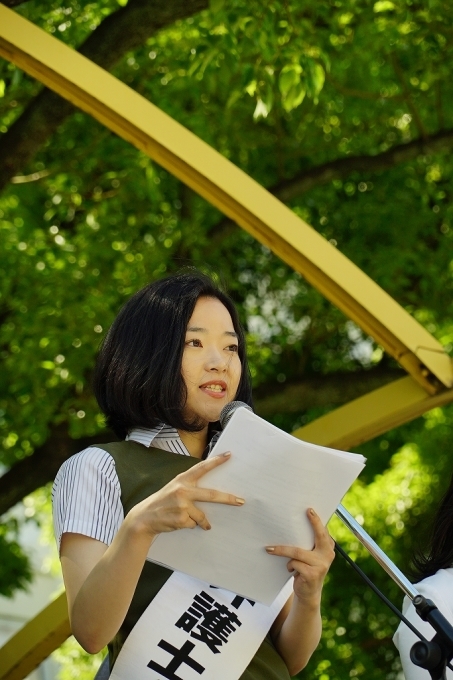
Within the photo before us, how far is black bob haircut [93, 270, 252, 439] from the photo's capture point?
2385mm

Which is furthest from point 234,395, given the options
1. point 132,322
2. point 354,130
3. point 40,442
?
point 354,130

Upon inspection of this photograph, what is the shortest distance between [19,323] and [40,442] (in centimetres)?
72

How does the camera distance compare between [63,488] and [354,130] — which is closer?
[63,488]

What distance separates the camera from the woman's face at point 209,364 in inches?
94.3

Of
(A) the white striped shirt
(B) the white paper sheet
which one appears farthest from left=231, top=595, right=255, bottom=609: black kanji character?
(A) the white striped shirt

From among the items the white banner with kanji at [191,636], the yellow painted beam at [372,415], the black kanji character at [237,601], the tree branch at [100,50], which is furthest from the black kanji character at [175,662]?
the tree branch at [100,50]

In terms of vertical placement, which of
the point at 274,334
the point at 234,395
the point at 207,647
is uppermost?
the point at 234,395

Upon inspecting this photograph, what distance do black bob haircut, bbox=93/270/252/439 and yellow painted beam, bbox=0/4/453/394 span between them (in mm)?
1736

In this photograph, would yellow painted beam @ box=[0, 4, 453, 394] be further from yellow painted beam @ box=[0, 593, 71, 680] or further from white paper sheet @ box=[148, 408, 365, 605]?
white paper sheet @ box=[148, 408, 365, 605]

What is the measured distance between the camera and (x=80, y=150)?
7363 mm

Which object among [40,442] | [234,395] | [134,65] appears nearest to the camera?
[234,395]

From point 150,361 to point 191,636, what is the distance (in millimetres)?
577

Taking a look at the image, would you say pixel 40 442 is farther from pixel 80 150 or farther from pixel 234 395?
pixel 234 395

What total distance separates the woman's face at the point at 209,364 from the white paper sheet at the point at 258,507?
0.36 metres
